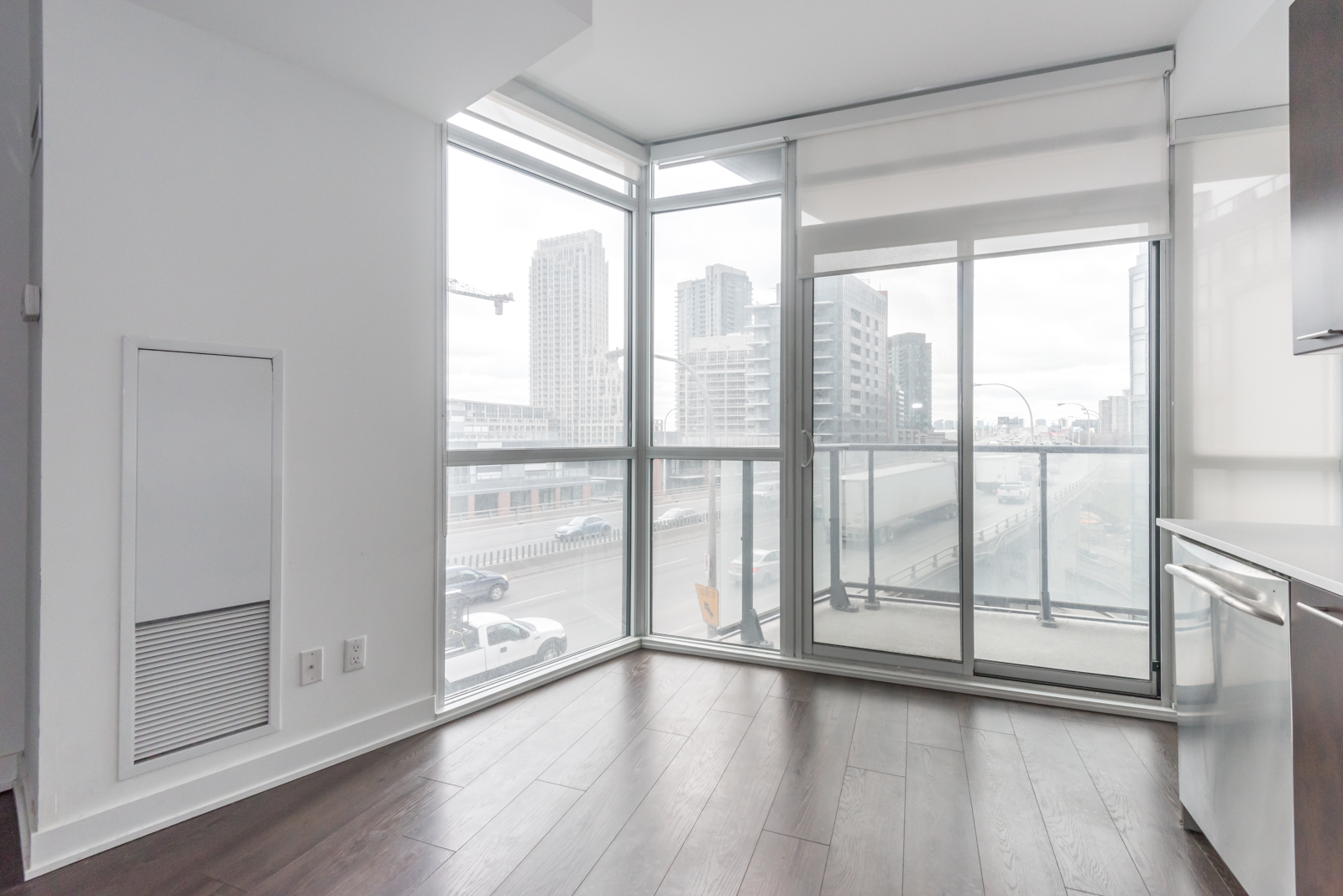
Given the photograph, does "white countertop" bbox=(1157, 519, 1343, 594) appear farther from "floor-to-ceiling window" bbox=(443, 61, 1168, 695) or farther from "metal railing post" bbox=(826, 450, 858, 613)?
"metal railing post" bbox=(826, 450, 858, 613)

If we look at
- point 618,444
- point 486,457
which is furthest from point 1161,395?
point 486,457

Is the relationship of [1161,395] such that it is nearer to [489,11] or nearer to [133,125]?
[489,11]

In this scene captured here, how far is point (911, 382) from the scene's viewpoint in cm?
314

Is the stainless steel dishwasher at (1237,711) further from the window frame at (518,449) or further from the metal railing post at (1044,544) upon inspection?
the window frame at (518,449)

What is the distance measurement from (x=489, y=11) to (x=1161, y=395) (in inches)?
113

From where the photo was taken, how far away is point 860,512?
3.23 m

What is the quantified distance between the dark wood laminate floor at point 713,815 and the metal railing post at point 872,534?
546 millimetres

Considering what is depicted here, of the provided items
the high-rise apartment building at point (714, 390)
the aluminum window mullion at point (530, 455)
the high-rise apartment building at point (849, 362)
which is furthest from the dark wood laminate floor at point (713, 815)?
the high-rise apartment building at point (714, 390)

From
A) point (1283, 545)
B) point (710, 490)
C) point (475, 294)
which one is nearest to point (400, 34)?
point (475, 294)

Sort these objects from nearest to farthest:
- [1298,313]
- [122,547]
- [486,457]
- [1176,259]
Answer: [1298,313]
[122,547]
[1176,259]
[486,457]

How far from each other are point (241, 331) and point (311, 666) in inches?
44.2

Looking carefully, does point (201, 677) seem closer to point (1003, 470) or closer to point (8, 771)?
point (8, 771)

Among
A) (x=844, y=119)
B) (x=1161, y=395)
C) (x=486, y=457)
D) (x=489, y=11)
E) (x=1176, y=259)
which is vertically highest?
(x=844, y=119)

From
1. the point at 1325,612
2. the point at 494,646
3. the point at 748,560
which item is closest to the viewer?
the point at 1325,612
